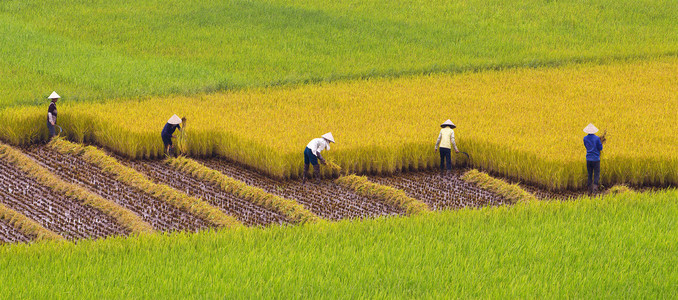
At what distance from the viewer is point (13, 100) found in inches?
557

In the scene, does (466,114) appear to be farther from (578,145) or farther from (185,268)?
(185,268)

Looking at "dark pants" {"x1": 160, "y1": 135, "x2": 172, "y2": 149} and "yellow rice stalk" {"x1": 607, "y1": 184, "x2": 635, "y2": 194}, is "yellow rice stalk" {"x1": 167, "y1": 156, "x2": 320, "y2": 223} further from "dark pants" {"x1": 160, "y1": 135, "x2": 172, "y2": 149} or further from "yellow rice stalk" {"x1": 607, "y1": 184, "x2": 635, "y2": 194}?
"yellow rice stalk" {"x1": 607, "y1": 184, "x2": 635, "y2": 194}

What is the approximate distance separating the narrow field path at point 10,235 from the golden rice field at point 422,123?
3.06 metres

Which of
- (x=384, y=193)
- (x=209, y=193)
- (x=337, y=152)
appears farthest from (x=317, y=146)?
(x=209, y=193)

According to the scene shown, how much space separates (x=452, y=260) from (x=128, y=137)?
6.35 meters

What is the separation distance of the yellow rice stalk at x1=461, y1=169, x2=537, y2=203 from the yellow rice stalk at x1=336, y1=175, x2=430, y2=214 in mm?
Answer: 1117

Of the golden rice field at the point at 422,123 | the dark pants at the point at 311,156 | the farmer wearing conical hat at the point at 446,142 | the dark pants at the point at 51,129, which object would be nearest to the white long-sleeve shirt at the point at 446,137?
the farmer wearing conical hat at the point at 446,142

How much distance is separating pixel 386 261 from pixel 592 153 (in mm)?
3793

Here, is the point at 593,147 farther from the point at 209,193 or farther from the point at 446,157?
the point at 209,193

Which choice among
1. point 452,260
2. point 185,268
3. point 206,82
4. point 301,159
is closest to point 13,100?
point 206,82

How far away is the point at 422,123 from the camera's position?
12156mm

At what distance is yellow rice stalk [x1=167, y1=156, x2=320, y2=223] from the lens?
8.74m

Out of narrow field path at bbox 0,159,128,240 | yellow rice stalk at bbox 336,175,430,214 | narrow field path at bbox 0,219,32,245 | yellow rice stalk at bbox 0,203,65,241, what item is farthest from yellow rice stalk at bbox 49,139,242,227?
yellow rice stalk at bbox 336,175,430,214

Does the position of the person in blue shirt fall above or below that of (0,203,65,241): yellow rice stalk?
above
